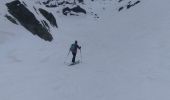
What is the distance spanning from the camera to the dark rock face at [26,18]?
28766 mm

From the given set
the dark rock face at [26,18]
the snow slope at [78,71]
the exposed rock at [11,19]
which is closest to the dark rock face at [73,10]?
the dark rock face at [26,18]

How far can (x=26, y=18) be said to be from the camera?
29984 millimetres

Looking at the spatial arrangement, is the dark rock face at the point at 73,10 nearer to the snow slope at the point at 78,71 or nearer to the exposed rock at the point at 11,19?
the snow slope at the point at 78,71

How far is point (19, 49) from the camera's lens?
2283 centimetres

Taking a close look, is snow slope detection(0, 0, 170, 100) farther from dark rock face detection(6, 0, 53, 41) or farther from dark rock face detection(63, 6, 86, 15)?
dark rock face detection(63, 6, 86, 15)

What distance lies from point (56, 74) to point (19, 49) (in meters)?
4.41

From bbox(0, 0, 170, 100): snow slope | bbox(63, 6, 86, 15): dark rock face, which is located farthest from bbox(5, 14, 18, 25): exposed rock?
bbox(63, 6, 86, 15): dark rock face

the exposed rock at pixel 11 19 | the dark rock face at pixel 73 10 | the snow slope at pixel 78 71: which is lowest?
the snow slope at pixel 78 71

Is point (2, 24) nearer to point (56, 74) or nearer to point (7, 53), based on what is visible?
point (7, 53)

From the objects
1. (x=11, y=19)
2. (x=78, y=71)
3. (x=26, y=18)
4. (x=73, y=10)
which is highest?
(x=73, y=10)

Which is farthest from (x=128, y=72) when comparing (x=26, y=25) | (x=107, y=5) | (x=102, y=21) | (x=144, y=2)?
(x=107, y=5)

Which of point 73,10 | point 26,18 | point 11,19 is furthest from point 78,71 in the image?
point 73,10

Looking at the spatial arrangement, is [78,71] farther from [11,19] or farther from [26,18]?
[26,18]

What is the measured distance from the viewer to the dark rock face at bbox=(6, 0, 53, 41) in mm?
28766
